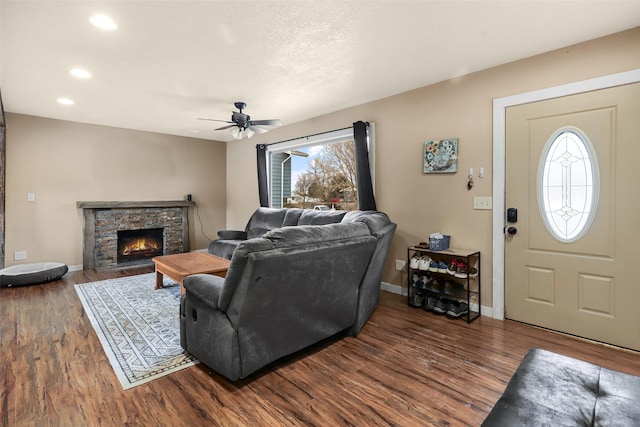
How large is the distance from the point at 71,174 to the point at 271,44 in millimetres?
4540

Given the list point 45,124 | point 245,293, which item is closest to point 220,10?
point 245,293

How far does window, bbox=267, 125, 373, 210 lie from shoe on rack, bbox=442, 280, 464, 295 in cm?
175

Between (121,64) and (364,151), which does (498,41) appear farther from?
(121,64)

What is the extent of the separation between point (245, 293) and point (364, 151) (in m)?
2.77

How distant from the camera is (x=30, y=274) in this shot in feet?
13.5

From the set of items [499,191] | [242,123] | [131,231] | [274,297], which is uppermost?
[242,123]

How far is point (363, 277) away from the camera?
8.88ft

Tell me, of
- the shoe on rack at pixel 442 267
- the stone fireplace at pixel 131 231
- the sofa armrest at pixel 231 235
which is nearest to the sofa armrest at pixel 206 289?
the shoe on rack at pixel 442 267

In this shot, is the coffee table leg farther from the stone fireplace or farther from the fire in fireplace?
the fire in fireplace

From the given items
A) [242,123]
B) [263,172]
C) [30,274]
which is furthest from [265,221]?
[30,274]

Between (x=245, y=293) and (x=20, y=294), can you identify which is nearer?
(x=245, y=293)

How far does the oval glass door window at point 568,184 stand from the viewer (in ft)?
8.46

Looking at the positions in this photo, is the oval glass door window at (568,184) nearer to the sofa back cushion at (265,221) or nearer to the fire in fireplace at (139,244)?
the sofa back cushion at (265,221)

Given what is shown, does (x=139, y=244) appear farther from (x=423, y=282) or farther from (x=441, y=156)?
(x=441, y=156)
